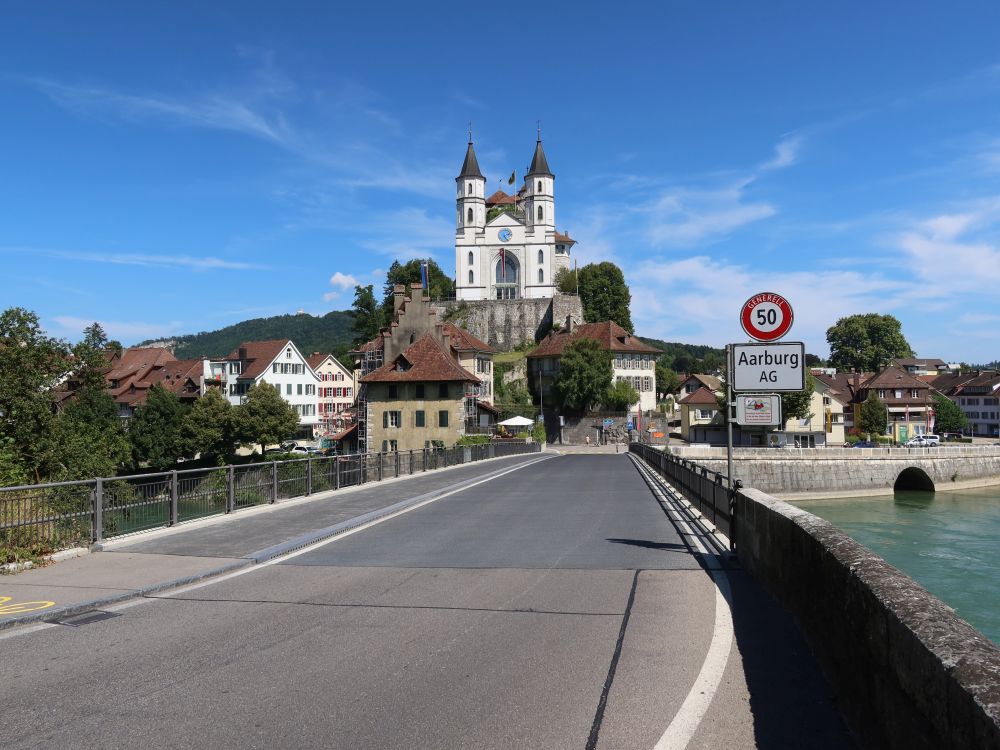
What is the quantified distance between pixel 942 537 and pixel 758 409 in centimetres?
3229

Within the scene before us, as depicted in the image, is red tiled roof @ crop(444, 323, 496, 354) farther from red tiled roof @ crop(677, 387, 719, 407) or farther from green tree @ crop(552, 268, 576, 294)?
green tree @ crop(552, 268, 576, 294)

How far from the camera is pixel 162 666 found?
6289 mm

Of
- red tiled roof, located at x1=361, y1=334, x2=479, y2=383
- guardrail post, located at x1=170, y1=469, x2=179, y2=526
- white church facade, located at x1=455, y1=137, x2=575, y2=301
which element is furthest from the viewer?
white church facade, located at x1=455, y1=137, x2=575, y2=301

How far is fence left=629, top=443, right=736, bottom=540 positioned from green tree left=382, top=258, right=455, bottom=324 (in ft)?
294

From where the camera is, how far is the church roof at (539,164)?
12244cm

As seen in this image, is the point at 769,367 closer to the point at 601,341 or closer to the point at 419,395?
the point at 419,395

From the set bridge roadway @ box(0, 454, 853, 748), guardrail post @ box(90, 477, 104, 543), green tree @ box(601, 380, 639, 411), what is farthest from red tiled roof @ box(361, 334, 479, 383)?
bridge roadway @ box(0, 454, 853, 748)

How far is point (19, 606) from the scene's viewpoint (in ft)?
27.0

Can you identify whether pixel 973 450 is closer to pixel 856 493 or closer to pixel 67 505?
pixel 856 493

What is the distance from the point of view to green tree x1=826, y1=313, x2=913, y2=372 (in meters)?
148

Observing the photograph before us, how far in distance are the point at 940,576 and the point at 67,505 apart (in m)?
26.0

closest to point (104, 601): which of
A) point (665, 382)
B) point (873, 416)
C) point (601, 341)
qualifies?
point (601, 341)

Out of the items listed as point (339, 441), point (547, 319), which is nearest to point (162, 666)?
point (339, 441)

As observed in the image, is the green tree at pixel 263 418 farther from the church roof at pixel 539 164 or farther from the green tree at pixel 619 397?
the church roof at pixel 539 164
